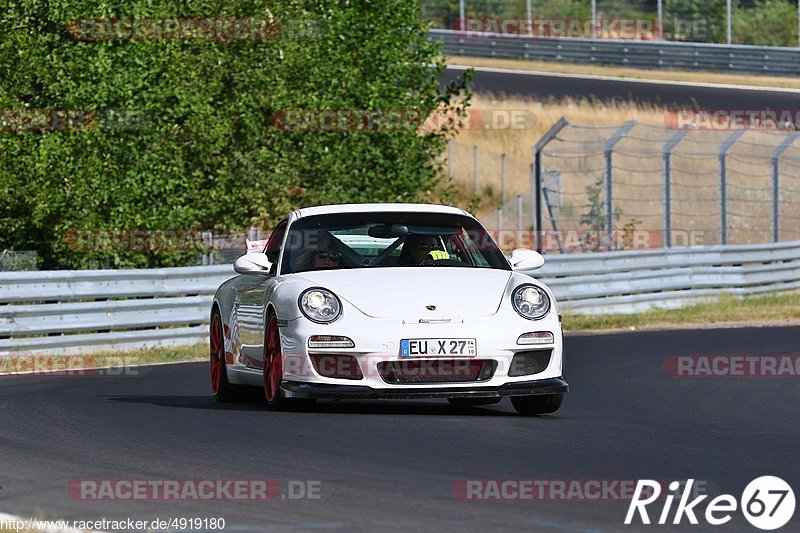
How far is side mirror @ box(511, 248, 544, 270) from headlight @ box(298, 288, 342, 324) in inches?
54.0

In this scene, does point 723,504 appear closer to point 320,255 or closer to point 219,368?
point 320,255

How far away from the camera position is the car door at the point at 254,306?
410 inches

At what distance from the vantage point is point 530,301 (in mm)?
9805

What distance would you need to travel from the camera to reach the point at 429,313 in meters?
9.49

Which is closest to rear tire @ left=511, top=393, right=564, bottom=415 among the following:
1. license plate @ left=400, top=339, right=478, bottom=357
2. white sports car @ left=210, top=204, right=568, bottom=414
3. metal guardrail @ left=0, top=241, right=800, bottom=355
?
white sports car @ left=210, top=204, right=568, bottom=414

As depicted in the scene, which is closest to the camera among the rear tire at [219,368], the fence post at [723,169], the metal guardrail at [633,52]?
the rear tire at [219,368]

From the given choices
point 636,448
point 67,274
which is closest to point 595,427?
point 636,448

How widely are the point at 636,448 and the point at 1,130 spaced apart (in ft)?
44.2

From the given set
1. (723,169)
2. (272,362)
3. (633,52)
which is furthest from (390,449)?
(633,52)

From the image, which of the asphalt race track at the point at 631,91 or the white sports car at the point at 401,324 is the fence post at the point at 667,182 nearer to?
the white sports car at the point at 401,324

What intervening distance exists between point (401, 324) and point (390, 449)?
4.65ft

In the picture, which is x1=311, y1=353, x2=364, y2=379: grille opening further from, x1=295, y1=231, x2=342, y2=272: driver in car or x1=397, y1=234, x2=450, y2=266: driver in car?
x1=397, y1=234, x2=450, y2=266: driver in car

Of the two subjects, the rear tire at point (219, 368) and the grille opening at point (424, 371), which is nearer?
the grille opening at point (424, 371)

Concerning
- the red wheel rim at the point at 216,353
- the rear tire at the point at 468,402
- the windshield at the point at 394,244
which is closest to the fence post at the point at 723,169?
the red wheel rim at the point at 216,353
